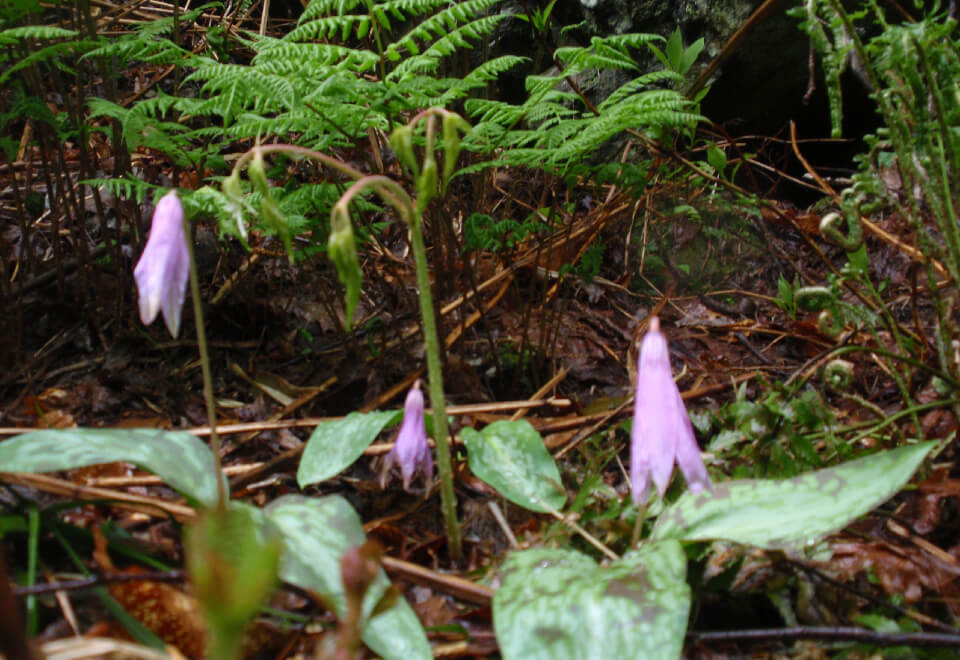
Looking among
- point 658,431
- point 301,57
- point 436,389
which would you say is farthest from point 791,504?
point 301,57

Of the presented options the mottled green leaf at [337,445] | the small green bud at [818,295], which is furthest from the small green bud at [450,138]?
the small green bud at [818,295]

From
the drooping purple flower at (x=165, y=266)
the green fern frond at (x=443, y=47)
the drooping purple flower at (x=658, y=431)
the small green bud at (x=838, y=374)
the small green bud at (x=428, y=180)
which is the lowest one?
the small green bud at (x=838, y=374)

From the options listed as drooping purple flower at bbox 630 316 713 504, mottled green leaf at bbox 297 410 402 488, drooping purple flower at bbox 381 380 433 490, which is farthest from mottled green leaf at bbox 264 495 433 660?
drooping purple flower at bbox 630 316 713 504

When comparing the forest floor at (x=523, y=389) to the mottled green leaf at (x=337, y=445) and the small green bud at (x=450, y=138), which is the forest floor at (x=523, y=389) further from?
the small green bud at (x=450, y=138)

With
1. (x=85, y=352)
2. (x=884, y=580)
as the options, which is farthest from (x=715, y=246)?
(x=85, y=352)

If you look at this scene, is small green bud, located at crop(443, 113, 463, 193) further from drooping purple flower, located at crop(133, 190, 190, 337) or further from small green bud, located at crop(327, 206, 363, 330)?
drooping purple flower, located at crop(133, 190, 190, 337)
